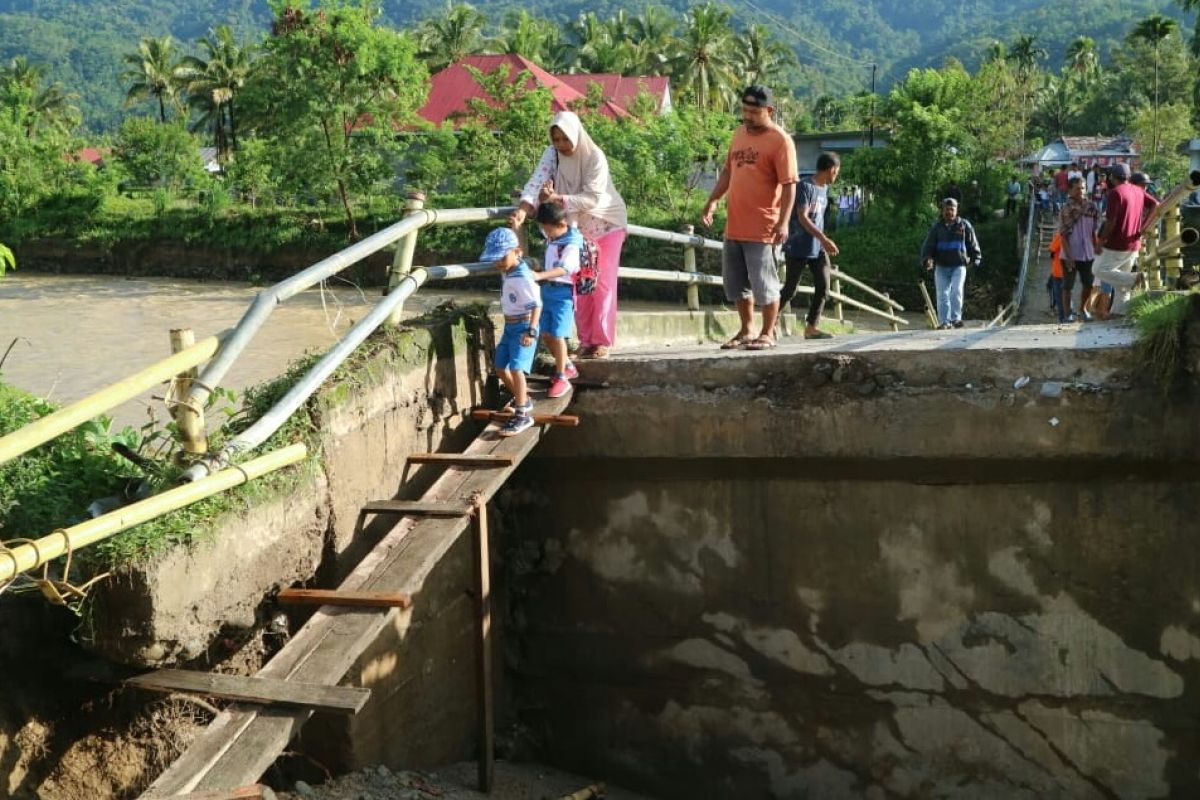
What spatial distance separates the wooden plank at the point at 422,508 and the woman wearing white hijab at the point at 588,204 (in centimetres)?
162

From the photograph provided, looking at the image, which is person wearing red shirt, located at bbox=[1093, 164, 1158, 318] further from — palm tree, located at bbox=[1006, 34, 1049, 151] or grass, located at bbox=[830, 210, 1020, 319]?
palm tree, located at bbox=[1006, 34, 1049, 151]

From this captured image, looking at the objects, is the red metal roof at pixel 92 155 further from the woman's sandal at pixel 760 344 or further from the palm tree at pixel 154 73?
the woman's sandal at pixel 760 344

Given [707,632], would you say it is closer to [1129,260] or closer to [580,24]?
[1129,260]

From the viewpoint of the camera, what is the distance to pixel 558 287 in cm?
630

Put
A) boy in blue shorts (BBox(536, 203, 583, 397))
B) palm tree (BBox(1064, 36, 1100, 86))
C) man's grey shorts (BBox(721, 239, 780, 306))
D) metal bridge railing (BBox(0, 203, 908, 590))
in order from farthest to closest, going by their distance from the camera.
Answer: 1. palm tree (BBox(1064, 36, 1100, 86))
2. man's grey shorts (BBox(721, 239, 780, 306))
3. boy in blue shorts (BBox(536, 203, 583, 397))
4. metal bridge railing (BBox(0, 203, 908, 590))

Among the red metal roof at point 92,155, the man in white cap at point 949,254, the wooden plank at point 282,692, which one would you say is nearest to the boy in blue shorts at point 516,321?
the wooden plank at point 282,692

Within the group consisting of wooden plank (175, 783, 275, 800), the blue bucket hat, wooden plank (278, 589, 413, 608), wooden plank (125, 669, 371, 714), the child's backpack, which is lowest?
wooden plank (175, 783, 275, 800)

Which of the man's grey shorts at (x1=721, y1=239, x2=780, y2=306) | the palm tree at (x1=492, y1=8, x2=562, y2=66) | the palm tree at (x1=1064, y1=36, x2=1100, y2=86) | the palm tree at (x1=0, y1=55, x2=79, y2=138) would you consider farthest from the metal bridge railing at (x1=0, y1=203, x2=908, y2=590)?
the palm tree at (x1=1064, y1=36, x2=1100, y2=86)

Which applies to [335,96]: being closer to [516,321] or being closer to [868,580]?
[516,321]

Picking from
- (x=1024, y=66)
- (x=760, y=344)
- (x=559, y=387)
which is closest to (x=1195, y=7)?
(x=1024, y=66)

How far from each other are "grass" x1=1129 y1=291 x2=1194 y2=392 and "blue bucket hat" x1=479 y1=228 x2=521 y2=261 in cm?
310

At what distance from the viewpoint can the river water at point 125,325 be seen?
1482cm

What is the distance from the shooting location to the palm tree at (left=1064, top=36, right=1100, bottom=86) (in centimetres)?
7300

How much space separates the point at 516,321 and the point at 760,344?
155cm
